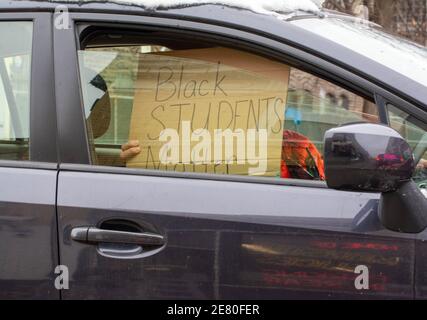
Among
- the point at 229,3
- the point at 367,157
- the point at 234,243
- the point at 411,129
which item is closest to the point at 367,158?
the point at 367,157

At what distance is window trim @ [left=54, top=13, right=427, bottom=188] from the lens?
6.47 feet

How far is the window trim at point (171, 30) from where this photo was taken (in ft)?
6.47

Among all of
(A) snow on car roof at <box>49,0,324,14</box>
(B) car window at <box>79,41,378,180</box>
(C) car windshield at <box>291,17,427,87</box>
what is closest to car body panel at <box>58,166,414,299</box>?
(B) car window at <box>79,41,378,180</box>

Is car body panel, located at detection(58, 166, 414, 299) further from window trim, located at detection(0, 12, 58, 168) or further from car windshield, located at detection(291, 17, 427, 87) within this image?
car windshield, located at detection(291, 17, 427, 87)

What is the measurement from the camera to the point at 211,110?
221cm

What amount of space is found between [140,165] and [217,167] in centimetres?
28

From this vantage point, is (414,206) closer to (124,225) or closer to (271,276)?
(271,276)

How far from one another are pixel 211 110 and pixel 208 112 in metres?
0.01

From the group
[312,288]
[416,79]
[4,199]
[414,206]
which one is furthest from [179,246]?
[416,79]

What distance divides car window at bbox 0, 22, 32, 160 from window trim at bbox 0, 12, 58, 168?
0.09ft

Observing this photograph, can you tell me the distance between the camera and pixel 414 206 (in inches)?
71.6

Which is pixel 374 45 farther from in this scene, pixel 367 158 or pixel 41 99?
pixel 41 99

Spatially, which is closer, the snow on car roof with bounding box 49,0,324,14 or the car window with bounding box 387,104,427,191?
the car window with bounding box 387,104,427,191

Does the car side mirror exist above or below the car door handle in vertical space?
above
